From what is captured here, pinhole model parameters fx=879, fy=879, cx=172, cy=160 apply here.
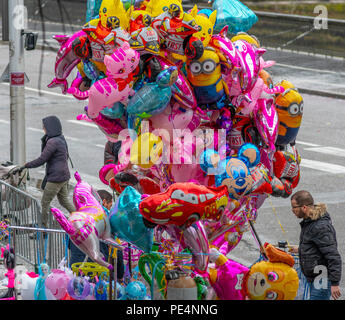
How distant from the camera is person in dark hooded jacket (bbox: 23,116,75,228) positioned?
471 inches

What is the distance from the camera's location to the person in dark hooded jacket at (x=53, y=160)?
1195cm

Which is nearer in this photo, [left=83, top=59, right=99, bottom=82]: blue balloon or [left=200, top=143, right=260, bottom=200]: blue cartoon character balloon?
[left=200, top=143, right=260, bottom=200]: blue cartoon character balloon

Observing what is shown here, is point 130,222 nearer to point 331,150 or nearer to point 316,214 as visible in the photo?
point 316,214

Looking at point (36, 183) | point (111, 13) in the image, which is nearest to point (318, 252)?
point (111, 13)

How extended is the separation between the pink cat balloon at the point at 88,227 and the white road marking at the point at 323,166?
896 cm

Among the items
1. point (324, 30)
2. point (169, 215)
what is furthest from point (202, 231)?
point (324, 30)

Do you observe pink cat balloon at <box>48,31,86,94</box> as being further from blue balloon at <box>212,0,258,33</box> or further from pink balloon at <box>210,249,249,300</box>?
pink balloon at <box>210,249,249,300</box>

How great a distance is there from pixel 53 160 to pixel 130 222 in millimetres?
4941

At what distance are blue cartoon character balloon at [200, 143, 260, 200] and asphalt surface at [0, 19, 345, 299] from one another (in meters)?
2.96

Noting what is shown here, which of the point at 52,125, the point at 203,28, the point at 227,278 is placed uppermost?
the point at 203,28

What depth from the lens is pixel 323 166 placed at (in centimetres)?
1627

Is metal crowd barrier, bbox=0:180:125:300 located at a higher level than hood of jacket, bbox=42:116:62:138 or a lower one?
lower

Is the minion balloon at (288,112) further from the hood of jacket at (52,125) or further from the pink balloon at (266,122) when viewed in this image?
the hood of jacket at (52,125)

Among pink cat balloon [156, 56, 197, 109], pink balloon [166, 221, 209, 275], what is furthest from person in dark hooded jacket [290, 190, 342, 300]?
pink cat balloon [156, 56, 197, 109]
